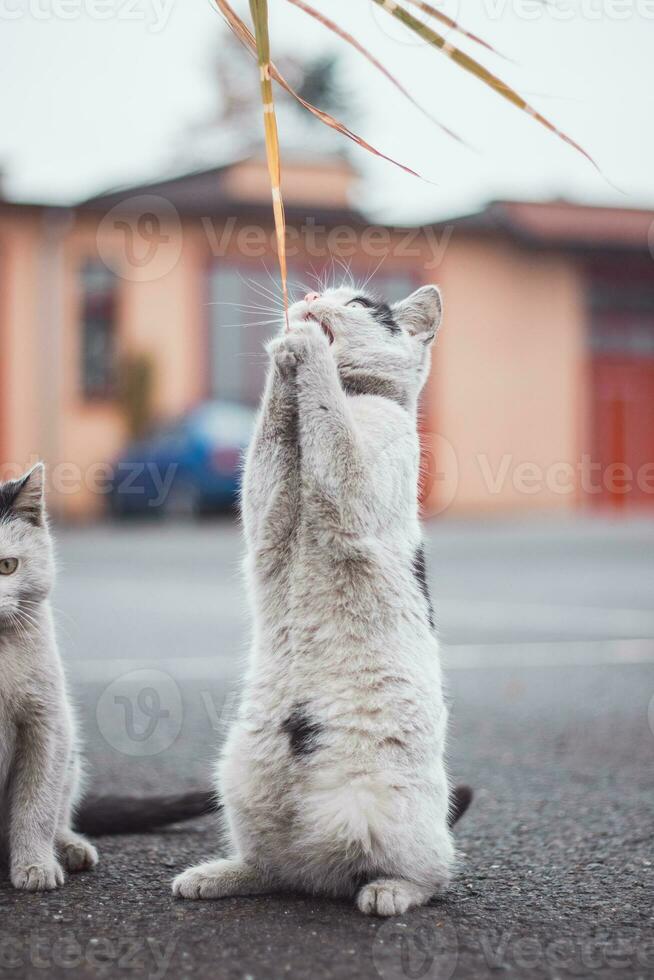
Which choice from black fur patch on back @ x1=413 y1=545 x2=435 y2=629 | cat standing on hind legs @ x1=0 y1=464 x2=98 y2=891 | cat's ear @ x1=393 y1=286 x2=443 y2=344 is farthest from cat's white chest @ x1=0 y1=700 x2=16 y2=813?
cat's ear @ x1=393 y1=286 x2=443 y2=344

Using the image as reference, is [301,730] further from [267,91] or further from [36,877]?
[267,91]

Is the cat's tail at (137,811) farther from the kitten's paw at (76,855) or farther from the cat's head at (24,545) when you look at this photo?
the cat's head at (24,545)

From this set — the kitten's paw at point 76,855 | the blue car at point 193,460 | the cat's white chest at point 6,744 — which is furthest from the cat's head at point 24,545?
the blue car at point 193,460

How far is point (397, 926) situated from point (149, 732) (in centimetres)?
Result: 274

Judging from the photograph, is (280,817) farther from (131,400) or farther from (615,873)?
(131,400)

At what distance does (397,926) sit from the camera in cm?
232

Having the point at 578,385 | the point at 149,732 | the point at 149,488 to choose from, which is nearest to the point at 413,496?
the point at 149,732

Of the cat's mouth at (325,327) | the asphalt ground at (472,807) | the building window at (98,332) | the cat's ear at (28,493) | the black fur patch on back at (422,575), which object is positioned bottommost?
the asphalt ground at (472,807)

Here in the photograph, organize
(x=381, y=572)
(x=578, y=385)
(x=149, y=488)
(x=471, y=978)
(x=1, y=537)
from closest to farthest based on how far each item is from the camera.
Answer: (x=471, y=978)
(x=381, y=572)
(x=1, y=537)
(x=149, y=488)
(x=578, y=385)

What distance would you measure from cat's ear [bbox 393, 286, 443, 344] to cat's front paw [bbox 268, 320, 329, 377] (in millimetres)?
394

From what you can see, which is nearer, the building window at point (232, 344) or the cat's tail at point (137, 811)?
the cat's tail at point (137, 811)

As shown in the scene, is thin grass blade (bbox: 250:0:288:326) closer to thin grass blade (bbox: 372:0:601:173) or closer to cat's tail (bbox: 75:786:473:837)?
thin grass blade (bbox: 372:0:601:173)

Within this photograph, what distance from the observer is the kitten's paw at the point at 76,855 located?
280cm

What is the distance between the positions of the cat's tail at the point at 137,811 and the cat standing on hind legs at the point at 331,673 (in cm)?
50
